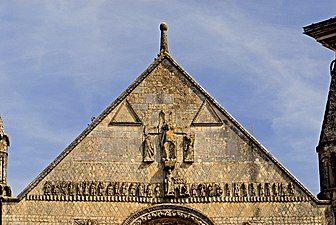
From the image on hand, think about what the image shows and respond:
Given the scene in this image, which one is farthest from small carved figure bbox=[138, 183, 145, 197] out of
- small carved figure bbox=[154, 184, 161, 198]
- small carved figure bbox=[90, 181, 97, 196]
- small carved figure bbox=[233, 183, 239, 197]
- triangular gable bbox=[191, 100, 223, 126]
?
small carved figure bbox=[233, 183, 239, 197]

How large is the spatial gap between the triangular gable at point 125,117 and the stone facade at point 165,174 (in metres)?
0.02

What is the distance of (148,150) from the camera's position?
1919 cm

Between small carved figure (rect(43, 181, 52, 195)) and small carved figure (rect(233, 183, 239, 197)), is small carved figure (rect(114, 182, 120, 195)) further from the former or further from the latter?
small carved figure (rect(233, 183, 239, 197))

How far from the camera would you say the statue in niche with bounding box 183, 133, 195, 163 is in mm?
19156

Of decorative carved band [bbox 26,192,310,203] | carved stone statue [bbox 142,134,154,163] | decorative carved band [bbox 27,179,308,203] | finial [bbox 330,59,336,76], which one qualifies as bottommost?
decorative carved band [bbox 26,192,310,203]

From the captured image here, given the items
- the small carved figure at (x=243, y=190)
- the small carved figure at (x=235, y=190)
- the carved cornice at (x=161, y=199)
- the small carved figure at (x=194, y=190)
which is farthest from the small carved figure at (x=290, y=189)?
the small carved figure at (x=194, y=190)

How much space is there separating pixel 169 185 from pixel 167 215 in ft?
2.35

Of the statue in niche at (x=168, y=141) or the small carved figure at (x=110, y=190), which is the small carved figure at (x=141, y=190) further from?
the statue in niche at (x=168, y=141)

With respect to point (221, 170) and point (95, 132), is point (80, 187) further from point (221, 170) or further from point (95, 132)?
point (221, 170)

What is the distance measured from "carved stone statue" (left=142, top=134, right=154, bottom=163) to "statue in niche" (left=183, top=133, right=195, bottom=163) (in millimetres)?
800

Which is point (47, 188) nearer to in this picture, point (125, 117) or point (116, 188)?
point (116, 188)

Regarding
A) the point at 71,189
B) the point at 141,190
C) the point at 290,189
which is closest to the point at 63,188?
the point at 71,189

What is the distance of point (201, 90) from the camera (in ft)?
64.7

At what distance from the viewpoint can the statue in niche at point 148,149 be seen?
62.7ft
